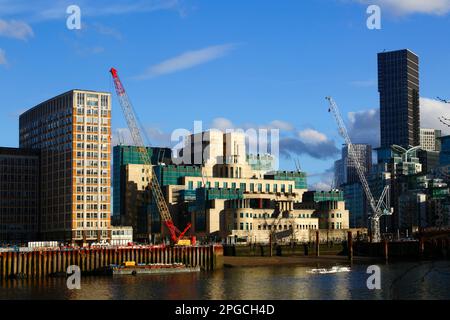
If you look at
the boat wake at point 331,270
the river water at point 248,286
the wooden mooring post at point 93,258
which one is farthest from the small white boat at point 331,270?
the wooden mooring post at point 93,258

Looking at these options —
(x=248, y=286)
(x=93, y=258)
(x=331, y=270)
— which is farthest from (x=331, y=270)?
(x=93, y=258)

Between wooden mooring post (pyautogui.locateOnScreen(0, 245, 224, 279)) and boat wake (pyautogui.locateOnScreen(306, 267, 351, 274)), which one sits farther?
boat wake (pyautogui.locateOnScreen(306, 267, 351, 274))

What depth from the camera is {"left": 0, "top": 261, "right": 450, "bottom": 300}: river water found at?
359 ft

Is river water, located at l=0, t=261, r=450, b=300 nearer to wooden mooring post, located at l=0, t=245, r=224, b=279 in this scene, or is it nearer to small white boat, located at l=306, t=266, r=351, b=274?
small white boat, located at l=306, t=266, r=351, b=274

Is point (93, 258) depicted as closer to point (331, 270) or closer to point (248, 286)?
point (248, 286)

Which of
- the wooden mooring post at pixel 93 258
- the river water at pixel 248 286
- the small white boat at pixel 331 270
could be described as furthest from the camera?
the small white boat at pixel 331 270

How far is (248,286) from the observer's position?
405 feet

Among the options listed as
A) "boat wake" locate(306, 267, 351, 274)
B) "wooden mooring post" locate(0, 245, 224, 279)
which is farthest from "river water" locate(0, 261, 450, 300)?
"wooden mooring post" locate(0, 245, 224, 279)

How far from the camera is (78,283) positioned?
131500 mm

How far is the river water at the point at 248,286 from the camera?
10956cm

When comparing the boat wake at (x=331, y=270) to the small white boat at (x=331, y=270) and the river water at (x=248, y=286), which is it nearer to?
the small white boat at (x=331, y=270)
